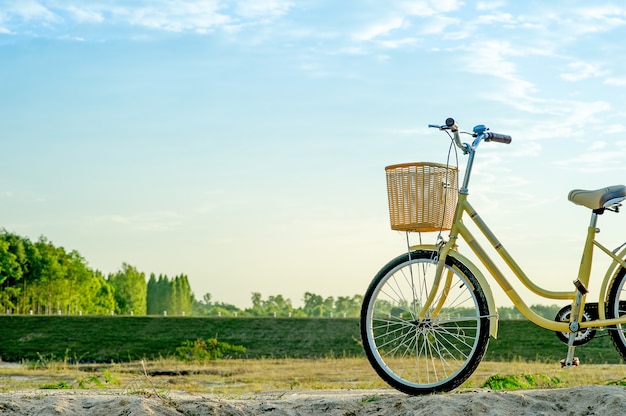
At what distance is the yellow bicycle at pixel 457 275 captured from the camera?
5758 mm

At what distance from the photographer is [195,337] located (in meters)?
28.8

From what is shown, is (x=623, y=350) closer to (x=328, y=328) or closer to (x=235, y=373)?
(x=235, y=373)

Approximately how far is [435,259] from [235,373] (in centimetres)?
1353

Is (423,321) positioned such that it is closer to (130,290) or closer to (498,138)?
(498,138)

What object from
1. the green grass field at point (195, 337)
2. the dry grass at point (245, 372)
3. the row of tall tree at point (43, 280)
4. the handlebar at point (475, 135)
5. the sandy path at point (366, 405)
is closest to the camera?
the sandy path at point (366, 405)

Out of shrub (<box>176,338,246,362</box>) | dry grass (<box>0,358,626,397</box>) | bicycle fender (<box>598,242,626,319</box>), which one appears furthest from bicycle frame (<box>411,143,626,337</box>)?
shrub (<box>176,338,246,362</box>)

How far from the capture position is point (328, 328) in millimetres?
29172

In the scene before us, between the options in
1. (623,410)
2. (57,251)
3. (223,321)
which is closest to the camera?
(623,410)

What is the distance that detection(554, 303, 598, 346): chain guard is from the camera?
5.94 meters

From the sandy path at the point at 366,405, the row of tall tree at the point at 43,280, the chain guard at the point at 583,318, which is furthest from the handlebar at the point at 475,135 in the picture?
the row of tall tree at the point at 43,280

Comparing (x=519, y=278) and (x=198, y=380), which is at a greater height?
(x=519, y=278)

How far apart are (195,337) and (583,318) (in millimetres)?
24017

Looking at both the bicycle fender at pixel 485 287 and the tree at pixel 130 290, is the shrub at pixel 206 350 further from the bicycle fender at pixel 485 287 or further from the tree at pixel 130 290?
the tree at pixel 130 290

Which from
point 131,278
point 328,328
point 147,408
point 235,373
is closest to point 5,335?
point 328,328
